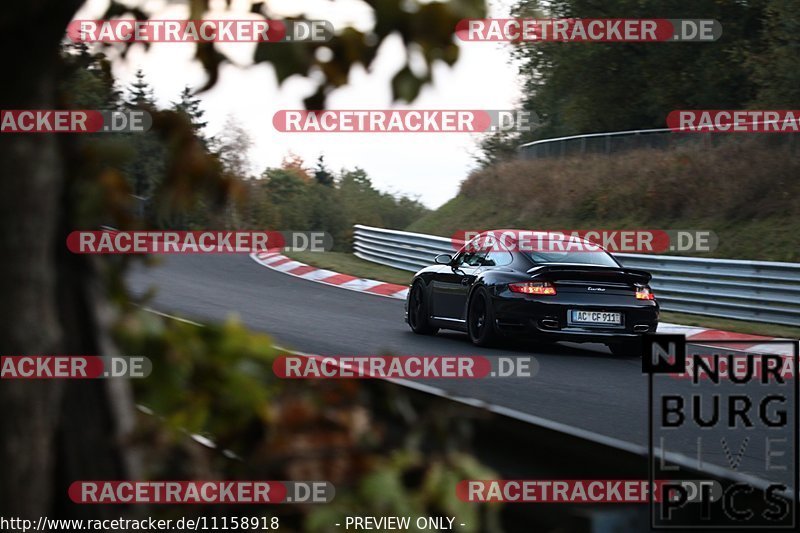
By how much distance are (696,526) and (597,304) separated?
959cm

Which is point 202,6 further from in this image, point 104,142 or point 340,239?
point 340,239

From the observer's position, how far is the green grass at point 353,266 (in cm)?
2570

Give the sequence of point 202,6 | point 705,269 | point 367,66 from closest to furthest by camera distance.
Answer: point 367,66 → point 202,6 → point 705,269

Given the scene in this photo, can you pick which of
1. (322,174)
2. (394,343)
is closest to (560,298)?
(394,343)

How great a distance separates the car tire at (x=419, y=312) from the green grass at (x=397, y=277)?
4.41m

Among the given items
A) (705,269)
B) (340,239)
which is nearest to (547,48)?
(340,239)

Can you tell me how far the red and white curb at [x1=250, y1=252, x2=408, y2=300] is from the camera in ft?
74.1

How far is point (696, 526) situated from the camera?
3.31 m

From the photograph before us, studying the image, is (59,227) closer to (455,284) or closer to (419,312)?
(455,284)

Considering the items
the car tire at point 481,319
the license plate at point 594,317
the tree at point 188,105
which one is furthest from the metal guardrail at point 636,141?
the tree at point 188,105

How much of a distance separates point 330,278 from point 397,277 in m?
1.61

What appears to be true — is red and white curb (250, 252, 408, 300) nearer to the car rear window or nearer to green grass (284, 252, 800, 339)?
green grass (284, 252, 800, 339)

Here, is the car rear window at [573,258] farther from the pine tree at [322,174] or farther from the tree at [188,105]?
the pine tree at [322,174]

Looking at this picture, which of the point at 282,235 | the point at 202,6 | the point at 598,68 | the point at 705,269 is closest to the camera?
the point at 202,6
